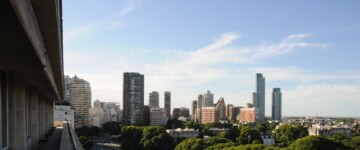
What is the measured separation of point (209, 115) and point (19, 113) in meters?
156

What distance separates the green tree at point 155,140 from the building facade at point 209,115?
97294 millimetres

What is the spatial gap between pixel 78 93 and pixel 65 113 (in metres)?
70.6

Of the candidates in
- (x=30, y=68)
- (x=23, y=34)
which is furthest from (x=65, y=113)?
(x=23, y=34)

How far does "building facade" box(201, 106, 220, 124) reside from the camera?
6467 inches

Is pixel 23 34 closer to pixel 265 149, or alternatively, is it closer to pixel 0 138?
pixel 0 138

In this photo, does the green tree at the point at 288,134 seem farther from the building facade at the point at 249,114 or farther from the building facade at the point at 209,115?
the building facade at the point at 249,114

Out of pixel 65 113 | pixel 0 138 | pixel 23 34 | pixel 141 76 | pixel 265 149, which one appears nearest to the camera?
pixel 23 34

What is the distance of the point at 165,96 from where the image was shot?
195 metres

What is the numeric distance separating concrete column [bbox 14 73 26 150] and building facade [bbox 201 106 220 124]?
153m

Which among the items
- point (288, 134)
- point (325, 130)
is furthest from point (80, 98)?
point (325, 130)

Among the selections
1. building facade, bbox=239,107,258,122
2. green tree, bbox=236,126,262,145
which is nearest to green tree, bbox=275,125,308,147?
green tree, bbox=236,126,262,145

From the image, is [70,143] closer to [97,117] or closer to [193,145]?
[193,145]

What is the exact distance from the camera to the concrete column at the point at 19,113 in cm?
1243

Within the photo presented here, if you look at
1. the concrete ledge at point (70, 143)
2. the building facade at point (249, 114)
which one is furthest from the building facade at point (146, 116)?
the concrete ledge at point (70, 143)
